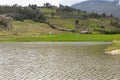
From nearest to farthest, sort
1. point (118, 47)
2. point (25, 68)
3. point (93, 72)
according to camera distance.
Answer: point (93, 72)
point (25, 68)
point (118, 47)

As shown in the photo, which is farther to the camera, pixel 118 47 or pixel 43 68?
pixel 118 47

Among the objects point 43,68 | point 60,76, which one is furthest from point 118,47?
point 60,76

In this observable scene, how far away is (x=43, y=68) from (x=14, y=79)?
40.0 feet

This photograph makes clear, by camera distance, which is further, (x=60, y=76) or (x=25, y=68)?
(x=25, y=68)

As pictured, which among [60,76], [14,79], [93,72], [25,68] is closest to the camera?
[14,79]

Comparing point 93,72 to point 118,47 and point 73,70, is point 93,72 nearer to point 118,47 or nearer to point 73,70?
point 73,70

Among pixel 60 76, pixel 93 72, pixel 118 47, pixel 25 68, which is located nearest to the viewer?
pixel 60 76

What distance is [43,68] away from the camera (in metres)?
56.5

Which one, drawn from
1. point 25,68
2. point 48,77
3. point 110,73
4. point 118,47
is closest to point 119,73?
point 110,73

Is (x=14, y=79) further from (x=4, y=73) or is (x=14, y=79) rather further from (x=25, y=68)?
(x=25, y=68)

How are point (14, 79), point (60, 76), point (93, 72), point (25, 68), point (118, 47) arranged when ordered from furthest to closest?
point (118, 47) → point (25, 68) → point (93, 72) → point (60, 76) → point (14, 79)

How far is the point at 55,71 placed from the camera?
52562 mm

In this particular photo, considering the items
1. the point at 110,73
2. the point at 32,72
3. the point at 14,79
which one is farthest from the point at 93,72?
the point at 14,79

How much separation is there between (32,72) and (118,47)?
4253 cm
